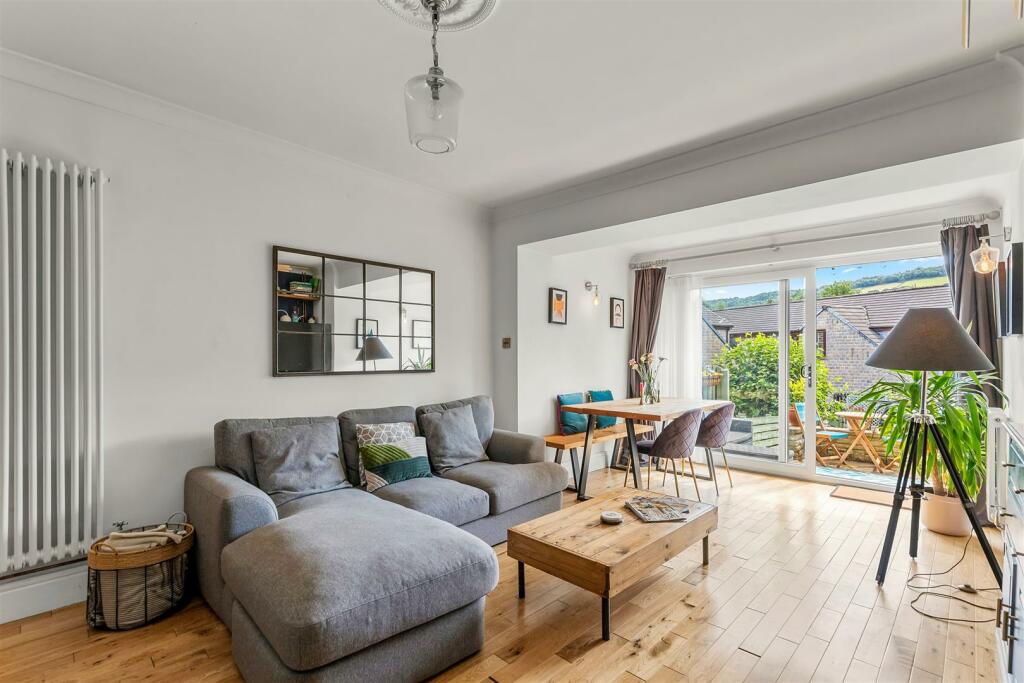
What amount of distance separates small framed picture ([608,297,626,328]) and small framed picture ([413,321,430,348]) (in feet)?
7.94

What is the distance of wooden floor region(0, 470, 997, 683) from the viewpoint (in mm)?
1912

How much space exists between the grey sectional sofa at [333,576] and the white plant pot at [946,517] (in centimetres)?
324

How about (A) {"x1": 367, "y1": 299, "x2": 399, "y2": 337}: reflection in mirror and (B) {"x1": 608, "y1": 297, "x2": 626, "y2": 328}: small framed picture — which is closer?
(A) {"x1": 367, "y1": 299, "x2": 399, "y2": 337}: reflection in mirror

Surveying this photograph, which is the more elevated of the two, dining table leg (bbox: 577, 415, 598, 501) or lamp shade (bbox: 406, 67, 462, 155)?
lamp shade (bbox: 406, 67, 462, 155)

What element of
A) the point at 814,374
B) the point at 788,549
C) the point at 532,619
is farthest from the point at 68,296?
the point at 814,374

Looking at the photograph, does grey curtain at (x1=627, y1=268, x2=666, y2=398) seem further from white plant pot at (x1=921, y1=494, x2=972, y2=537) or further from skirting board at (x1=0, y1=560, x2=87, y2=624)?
skirting board at (x1=0, y1=560, x2=87, y2=624)

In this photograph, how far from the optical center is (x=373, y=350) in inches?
142

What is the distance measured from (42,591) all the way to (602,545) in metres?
2.63

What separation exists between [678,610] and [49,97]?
3.86 m

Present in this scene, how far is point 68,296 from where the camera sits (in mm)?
2375

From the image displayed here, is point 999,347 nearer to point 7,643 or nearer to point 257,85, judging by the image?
point 257,85

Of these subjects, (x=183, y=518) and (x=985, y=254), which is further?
(x=985, y=254)

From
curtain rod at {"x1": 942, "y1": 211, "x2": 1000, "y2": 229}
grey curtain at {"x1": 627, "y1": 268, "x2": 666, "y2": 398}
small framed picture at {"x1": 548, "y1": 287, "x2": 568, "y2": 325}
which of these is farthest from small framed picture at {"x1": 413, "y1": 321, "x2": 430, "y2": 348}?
curtain rod at {"x1": 942, "y1": 211, "x2": 1000, "y2": 229}

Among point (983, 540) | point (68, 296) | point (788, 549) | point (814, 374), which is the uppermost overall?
point (68, 296)
